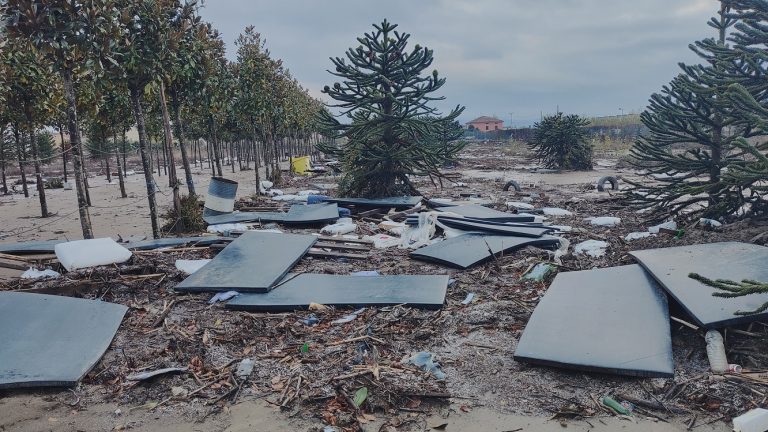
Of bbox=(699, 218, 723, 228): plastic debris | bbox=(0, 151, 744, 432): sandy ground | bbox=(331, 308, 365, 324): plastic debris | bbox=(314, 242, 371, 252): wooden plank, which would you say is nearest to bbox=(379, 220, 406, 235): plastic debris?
bbox=(314, 242, 371, 252): wooden plank

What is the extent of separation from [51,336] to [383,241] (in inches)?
210

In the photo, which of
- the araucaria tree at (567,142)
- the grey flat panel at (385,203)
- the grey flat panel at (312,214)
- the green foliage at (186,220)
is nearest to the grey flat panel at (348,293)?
the grey flat panel at (312,214)

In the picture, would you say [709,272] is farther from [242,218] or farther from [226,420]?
[242,218]

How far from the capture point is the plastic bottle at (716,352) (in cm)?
363

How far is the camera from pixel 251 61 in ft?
60.0

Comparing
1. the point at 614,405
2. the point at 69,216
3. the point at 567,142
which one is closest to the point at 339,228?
the point at 614,405

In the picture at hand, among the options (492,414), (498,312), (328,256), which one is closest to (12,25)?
(328,256)

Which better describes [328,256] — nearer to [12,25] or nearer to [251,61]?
[12,25]

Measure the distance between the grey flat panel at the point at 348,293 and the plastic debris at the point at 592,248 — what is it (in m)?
2.69

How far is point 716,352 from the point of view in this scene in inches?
147

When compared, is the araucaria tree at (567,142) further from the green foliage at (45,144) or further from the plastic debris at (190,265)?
the green foliage at (45,144)

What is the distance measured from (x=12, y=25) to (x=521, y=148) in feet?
149

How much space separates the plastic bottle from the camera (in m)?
3.63

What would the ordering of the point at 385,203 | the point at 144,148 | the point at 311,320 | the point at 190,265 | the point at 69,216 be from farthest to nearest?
1. the point at 69,216
2. the point at 385,203
3. the point at 144,148
4. the point at 190,265
5. the point at 311,320
